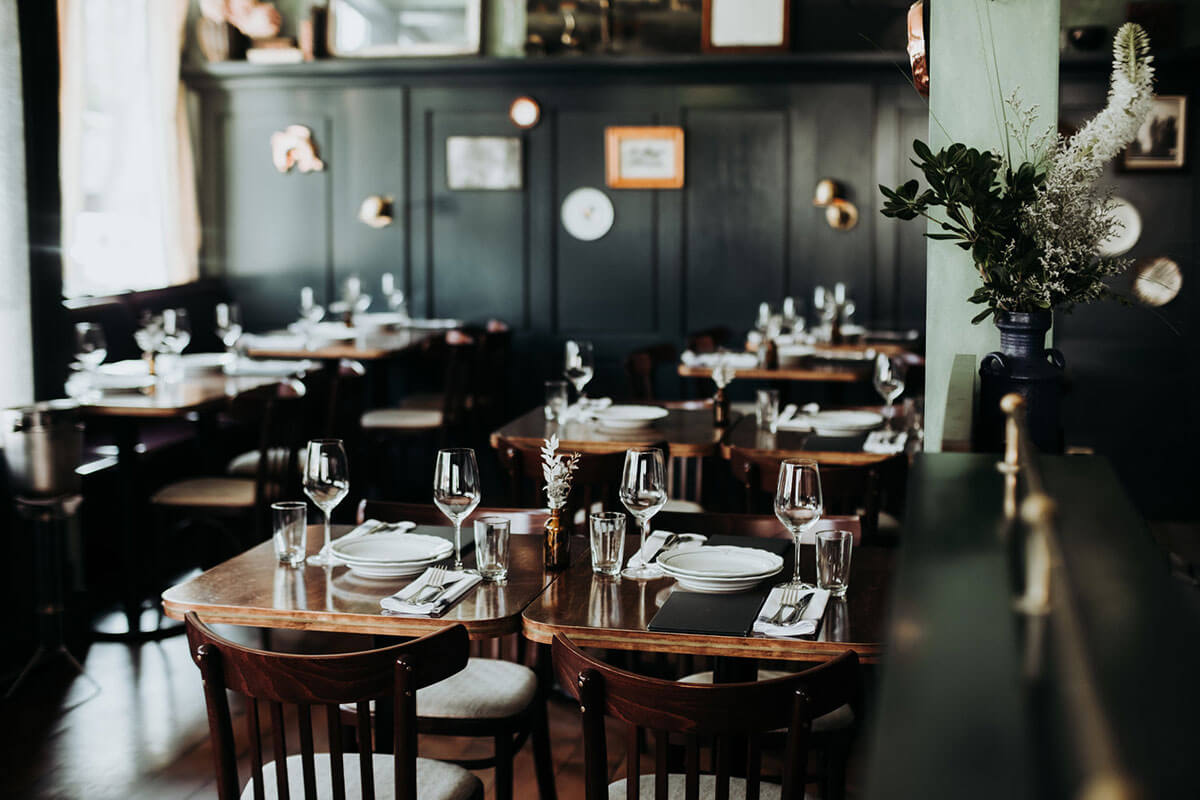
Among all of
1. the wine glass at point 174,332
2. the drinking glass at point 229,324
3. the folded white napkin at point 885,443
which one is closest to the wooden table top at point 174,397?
the wine glass at point 174,332

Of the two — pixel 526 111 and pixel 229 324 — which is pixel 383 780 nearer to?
pixel 229 324

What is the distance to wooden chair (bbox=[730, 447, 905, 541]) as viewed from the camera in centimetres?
337

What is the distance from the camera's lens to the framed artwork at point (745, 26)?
7.27 meters

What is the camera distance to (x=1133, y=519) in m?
1.60

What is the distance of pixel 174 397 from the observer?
4.84 meters

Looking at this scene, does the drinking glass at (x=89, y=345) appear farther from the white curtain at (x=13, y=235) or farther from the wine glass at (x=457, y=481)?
the wine glass at (x=457, y=481)

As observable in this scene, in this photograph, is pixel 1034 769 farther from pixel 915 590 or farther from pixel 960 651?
pixel 915 590

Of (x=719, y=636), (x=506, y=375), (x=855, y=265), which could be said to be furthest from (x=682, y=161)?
(x=719, y=636)

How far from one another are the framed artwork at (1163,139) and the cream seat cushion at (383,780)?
19.3 feet

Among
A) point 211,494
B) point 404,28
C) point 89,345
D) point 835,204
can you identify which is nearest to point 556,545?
point 211,494

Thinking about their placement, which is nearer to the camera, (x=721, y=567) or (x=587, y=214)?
(x=721, y=567)

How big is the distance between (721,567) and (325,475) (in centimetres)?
87

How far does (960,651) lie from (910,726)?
16 centimetres

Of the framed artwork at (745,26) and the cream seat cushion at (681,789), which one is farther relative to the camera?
the framed artwork at (745,26)
